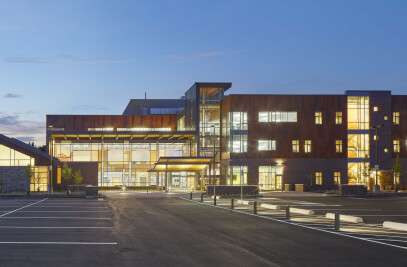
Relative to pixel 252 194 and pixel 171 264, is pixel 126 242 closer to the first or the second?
pixel 171 264

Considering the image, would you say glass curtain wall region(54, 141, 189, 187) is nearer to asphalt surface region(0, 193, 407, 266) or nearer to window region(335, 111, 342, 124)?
window region(335, 111, 342, 124)

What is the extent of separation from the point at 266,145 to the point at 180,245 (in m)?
57.5

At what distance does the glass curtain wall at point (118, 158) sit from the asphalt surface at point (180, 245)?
58.0 meters

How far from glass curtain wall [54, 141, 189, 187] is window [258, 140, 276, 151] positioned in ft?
51.6

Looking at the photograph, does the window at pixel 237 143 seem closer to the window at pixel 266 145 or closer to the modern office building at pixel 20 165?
the window at pixel 266 145

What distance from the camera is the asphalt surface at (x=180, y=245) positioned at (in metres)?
15.0

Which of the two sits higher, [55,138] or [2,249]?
[55,138]

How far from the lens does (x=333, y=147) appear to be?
75.8 metres

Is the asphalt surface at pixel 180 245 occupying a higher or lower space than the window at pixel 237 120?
lower

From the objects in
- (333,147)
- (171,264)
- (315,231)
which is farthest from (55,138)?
(171,264)

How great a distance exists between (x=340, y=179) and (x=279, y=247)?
196 feet

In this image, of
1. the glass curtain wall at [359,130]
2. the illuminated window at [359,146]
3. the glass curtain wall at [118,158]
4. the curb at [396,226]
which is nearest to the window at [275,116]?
the glass curtain wall at [359,130]

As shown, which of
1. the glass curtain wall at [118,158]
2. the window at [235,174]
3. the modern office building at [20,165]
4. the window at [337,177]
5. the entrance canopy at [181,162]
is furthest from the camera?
the glass curtain wall at [118,158]

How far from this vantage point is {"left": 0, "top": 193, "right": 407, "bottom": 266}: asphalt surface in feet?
49.3
